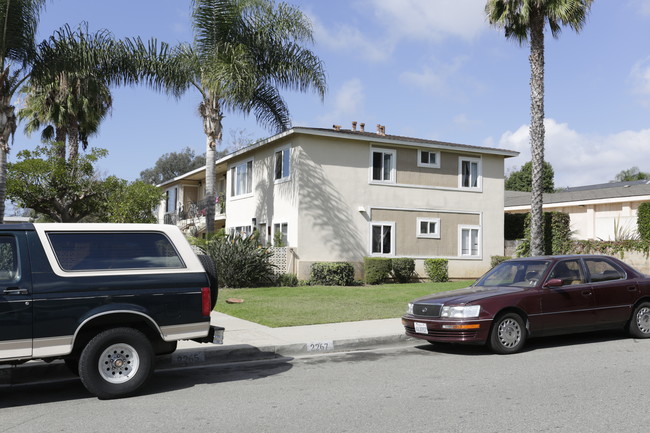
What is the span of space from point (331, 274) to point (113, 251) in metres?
15.5

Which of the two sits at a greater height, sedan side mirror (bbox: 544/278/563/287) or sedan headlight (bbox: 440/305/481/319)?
sedan side mirror (bbox: 544/278/563/287)

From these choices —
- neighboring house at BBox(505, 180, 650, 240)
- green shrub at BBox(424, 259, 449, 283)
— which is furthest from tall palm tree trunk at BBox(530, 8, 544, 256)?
neighboring house at BBox(505, 180, 650, 240)

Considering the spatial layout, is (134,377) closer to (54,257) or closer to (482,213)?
(54,257)

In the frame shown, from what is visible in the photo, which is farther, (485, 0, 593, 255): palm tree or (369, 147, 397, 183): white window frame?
(369, 147, 397, 183): white window frame

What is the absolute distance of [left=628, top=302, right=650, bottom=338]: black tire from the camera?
10.4 metres

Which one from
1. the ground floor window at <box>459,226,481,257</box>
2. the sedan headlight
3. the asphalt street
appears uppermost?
the ground floor window at <box>459,226,481,257</box>

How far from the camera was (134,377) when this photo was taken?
6.77 metres

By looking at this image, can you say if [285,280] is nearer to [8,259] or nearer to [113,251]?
[113,251]

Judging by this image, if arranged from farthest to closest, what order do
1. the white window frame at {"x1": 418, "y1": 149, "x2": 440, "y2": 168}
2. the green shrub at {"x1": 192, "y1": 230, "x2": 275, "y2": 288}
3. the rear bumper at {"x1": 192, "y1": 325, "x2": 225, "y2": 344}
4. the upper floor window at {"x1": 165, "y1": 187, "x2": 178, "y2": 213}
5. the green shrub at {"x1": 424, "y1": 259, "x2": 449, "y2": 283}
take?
the upper floor window at {"x1": 165, "y1": 187, "x2": 178, "y2": 213} < the white window frame at {"x1": 418, "y1": 149, "x2": 440, "y2": 168} < the green shrub at {"x1": 424, "y1": 259, "x2": 449, "y2": 283} < the green shrub at {"x1": 192, "y1": 230, "x2": 275, "y2": 288} < the rear bumper at {"x1": 192, "y1": 325, "x2": 225, "y2": 344}

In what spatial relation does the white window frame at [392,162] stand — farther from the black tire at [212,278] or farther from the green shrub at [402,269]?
the black tire at [212,278]

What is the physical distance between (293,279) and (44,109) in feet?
52.0

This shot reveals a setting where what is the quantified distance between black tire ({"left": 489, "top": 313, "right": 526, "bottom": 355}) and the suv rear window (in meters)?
4.74

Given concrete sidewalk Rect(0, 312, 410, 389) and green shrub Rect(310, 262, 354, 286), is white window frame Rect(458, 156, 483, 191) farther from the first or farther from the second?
concrete sidewalk Rect(0, 312, 410, 389)

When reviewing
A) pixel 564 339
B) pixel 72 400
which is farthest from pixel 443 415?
pixel 564 339
